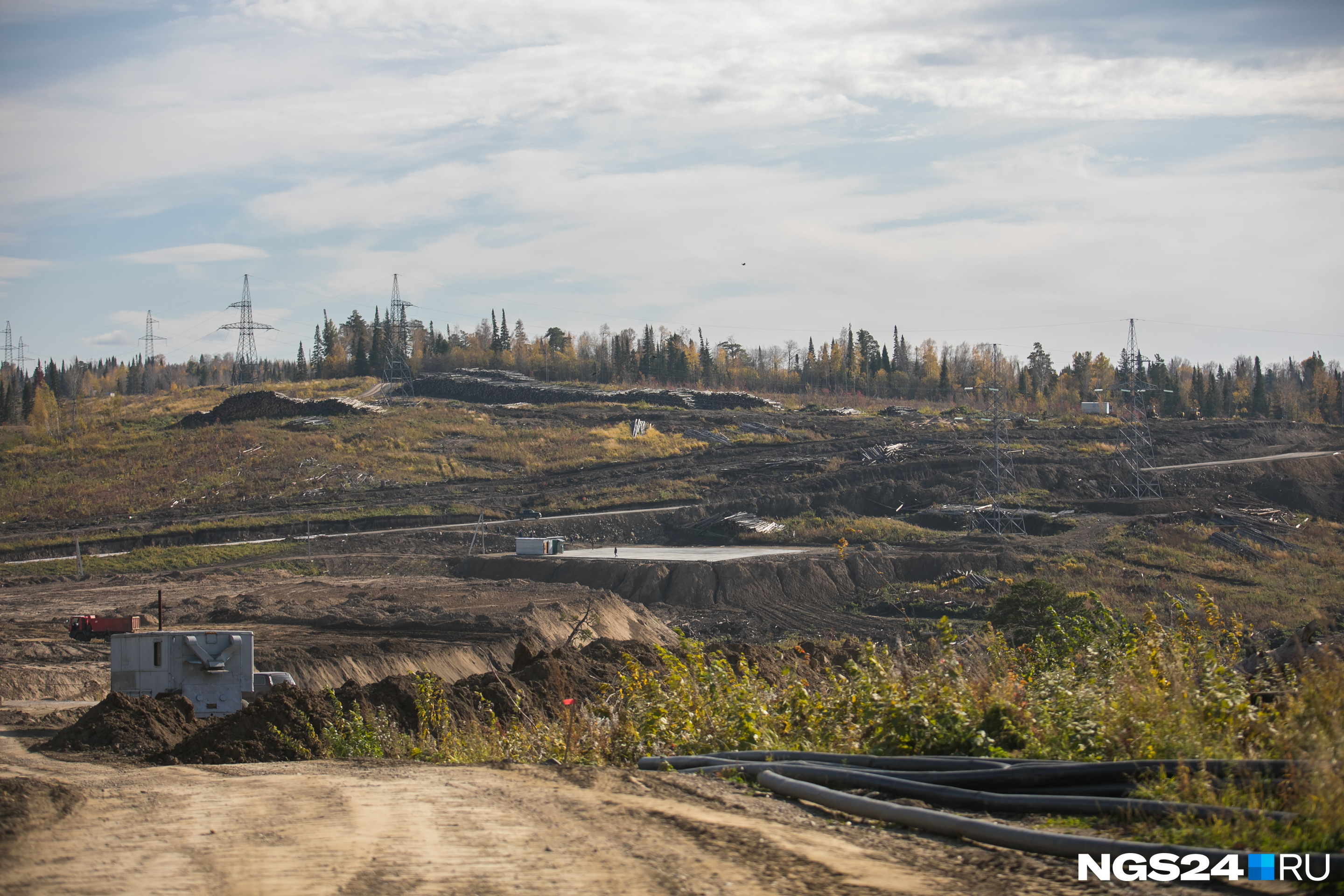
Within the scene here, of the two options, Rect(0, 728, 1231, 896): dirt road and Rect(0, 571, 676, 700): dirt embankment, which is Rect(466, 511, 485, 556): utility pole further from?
Rect(0, 728, 1231, 896): dirt road

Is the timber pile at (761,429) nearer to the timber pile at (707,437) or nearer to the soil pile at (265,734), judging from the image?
the timber pile at (707,437)

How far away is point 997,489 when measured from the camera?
49.5m

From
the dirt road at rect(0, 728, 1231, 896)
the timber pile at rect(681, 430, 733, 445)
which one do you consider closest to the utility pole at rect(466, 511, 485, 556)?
the timber pile at rect(681, 430, 733, 445)

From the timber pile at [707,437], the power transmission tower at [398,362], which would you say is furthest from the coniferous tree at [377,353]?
the timber pile at [707,437]

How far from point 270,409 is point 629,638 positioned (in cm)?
6346

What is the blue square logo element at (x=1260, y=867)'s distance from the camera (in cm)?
451

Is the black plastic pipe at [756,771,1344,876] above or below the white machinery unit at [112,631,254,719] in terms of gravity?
above

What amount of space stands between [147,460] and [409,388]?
35.4 m

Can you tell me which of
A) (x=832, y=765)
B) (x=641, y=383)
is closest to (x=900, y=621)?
(x=832, y=765)

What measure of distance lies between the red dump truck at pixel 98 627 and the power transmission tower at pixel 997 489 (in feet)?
116

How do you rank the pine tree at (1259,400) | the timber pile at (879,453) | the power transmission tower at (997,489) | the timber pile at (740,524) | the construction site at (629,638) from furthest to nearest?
the pine tree at (1259,400) → the timber pile at (879,453) → the timber pile at (740,524) → the power transmission tower at (997,489) → the construction site at (629,638)

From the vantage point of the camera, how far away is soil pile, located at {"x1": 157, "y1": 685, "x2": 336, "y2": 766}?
12.7m

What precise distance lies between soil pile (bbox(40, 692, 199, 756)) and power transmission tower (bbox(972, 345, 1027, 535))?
3467 cm

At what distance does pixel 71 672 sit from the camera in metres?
23.7
